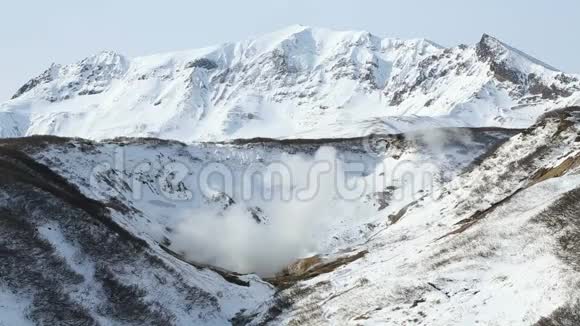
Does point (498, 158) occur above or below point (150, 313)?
above

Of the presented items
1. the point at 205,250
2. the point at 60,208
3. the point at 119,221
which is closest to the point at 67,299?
the point at 60,208

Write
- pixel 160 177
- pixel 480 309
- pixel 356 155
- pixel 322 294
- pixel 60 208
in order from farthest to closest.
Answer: pixel 356 155
pixel 160 177
pixel 60 208
pixel 322 294
pixel 480 309

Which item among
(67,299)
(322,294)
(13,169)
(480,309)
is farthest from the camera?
(13,169)

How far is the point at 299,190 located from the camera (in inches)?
3558

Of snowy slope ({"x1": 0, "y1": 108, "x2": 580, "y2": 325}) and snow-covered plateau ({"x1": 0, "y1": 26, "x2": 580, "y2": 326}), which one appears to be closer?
snowy slope ({"x1": 0, "y1": 108, "x2": 580, "y2": 325})

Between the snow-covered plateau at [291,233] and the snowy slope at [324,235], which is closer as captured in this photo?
the snowy slope at [324,235]

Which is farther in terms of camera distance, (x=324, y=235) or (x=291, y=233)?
(x=291, y=233)

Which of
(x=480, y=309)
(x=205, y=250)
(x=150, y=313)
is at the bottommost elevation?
(x=205, y=250)

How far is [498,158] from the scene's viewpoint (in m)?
69.1

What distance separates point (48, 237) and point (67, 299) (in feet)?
21.3

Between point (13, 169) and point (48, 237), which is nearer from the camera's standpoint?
point (48, 237)

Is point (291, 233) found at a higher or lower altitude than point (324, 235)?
lower

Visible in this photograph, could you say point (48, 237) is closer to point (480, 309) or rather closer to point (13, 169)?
point (13, 169)

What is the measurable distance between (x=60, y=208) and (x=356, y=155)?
Answer: 192 ft
